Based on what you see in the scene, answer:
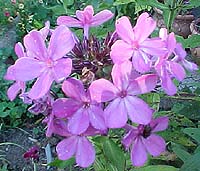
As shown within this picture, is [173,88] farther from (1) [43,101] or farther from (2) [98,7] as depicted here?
(2) [98,7]

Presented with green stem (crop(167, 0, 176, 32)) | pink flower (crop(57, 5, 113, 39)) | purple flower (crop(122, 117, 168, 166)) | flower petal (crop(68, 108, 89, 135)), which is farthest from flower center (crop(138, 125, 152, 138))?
green stem (crop(167, 0, 176, 32))

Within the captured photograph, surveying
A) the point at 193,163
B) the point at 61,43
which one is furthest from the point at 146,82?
the point at 193,163

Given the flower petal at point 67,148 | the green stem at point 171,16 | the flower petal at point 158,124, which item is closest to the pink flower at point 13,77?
the flower petal at point 67,148

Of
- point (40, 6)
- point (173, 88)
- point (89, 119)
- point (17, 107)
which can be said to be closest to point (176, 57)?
point (173, 88)

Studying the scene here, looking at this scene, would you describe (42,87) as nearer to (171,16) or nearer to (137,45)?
(137,45)

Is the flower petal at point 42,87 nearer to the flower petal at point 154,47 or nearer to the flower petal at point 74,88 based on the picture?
the flower petal at point 74,88

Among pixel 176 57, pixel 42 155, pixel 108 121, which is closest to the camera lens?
pixel 108 121
